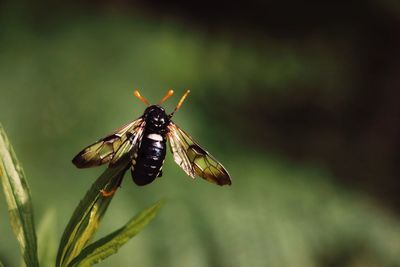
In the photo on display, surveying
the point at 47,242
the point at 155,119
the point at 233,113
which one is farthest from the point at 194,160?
the point at 233,113

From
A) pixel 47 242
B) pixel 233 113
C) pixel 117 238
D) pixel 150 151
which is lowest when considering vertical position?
pixel 117 238

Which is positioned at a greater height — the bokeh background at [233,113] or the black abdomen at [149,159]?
the bokeh background at [233,113]

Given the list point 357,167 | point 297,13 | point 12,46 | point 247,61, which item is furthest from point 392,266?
point 12,46

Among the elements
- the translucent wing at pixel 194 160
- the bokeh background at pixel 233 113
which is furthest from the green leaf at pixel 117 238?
the bokeh background at pixel 233 113

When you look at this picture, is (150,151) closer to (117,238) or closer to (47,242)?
(47,242)

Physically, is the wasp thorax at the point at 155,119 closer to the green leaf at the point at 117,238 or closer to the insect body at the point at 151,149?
the insect body at the point at 151,149

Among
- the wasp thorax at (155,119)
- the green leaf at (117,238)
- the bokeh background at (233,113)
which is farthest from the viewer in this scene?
the bokeh background at (233,113)

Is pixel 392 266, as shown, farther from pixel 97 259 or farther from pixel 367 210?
pixel 97 259

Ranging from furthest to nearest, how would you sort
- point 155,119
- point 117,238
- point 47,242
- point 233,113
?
point 233,113
point 155,119
point 47,242
point 117,238
